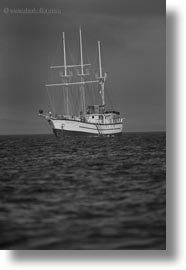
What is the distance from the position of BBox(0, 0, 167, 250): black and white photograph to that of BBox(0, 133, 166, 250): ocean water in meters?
0.02

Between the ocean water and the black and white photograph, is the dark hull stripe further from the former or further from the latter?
the black and white photograph

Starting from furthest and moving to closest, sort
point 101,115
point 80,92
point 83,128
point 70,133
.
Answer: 1. point 70,133
2. point 83,128
3. point 101,115
4. point 80,92

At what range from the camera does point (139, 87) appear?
582 cm

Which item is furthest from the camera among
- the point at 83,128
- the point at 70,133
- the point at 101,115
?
the point at 70,133

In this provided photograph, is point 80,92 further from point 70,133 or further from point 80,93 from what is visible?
point 70,133

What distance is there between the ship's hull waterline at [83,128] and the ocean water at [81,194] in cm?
20

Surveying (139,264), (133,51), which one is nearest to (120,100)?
(133,51)

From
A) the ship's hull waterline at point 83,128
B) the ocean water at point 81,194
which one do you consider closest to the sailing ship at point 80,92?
the ship's hull waterline at point 83,128

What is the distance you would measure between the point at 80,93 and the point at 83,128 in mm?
1133

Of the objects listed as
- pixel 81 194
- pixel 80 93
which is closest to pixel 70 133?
pixel 80 93

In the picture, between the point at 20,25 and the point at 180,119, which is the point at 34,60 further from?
the point at 180,119

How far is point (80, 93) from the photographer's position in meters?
5.99

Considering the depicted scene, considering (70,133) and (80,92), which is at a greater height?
(80,92)

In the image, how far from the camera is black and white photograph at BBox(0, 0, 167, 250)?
5520 millimetres
